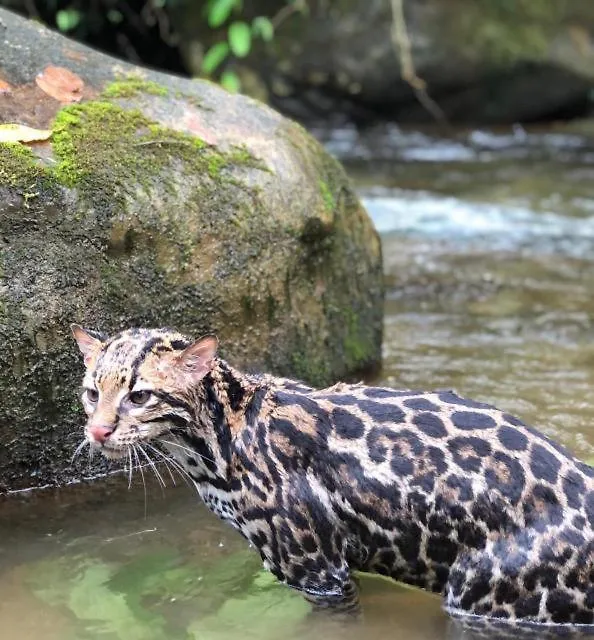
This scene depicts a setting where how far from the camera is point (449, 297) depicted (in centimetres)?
947

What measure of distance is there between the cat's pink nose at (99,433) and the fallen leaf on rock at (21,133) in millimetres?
2245

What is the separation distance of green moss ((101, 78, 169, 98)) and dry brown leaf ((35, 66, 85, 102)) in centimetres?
18

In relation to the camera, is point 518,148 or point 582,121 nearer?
point 518,148

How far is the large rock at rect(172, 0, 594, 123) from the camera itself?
1817 centimetres

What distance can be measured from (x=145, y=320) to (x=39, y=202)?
966mm

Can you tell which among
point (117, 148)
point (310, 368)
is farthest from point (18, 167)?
point (310, 368)

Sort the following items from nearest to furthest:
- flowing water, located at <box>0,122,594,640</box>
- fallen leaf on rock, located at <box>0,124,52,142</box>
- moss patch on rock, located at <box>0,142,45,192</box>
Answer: flowing water, located at <box>0,122,594,640</box> < moss patch on rock, located at <box>0,142,45,192</box> < fallen leaf on rock, located at <box>0,124,52,142</box>

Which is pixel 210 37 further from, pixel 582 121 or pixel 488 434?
pixel 488 434

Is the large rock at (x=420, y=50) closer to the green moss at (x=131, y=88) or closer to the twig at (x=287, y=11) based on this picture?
the twig at (x=287, y=11)

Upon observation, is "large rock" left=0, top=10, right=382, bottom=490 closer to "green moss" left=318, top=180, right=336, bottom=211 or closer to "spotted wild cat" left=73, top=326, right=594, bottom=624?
"green moss" left=318, top=180, right=336, bottom=211

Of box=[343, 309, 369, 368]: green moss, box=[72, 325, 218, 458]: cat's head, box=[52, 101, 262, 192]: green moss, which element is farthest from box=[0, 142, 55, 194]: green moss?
box=[343, 309, 369, 368]: green moss

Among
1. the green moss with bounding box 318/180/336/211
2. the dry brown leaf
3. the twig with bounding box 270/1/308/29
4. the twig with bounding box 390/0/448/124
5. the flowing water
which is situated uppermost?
the twig with bounding box 270/1/308/29

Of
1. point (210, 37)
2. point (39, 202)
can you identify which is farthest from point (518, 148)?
point (39, 202)

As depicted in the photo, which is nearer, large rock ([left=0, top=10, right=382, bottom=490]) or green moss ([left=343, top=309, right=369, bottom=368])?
large rock ([left=0, top=10, right=382, bottom=490])
